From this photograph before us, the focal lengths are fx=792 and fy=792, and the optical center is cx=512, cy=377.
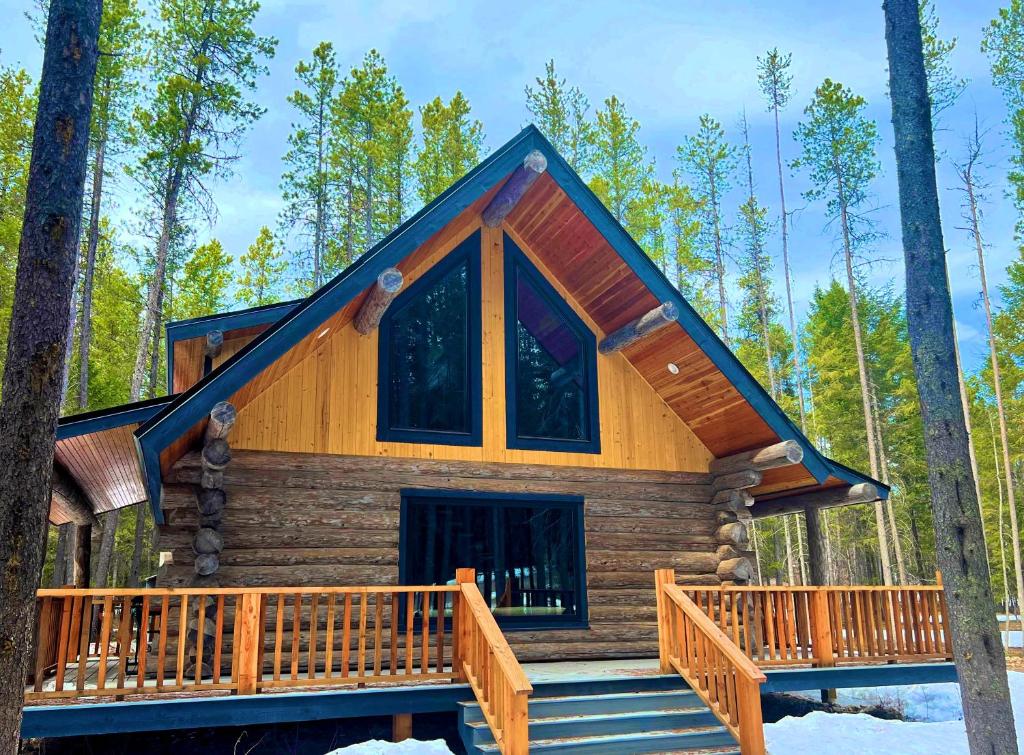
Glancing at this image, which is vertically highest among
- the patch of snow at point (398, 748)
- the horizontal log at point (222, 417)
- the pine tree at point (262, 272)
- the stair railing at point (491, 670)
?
the pine tree at point (262, 272)

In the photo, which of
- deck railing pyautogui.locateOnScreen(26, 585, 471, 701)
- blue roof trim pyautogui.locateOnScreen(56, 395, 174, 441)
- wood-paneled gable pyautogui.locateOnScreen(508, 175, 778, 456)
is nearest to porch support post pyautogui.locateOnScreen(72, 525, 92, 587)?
deck railing pyautogui.locateOnScreen(26, 585, 471, 701)

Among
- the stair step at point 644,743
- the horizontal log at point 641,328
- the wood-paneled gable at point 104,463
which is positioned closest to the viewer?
the stair step at point 644,743

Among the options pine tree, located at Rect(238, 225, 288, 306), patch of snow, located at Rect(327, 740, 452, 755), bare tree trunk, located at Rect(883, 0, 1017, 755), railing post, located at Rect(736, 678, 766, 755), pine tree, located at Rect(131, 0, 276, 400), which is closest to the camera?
bare tree trunk, located at Rect(883, 0, 1017, 755)

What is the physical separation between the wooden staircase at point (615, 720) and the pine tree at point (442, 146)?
2340cm

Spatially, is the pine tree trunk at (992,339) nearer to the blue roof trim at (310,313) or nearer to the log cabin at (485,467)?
the log cabin at (485,467)

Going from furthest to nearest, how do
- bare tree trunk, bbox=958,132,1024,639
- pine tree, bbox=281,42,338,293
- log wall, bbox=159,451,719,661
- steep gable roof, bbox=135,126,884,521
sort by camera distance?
pine tree, bbox=281,42,338,293, bare tree trunk, bbox=958,132,1024,639, log wall, bbox=159,451,719,661, steep gable roof, bbox=135,126,884,521

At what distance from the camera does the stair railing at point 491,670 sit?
622 cm

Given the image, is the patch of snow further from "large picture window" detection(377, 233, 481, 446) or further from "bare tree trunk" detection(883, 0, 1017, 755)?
"bare tree trunk" detection(883, 0, 1017, 755)

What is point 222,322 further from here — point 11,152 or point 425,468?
point 11,152

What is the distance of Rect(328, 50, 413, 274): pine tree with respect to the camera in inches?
1089

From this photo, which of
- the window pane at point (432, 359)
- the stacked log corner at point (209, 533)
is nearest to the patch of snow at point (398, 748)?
the stacked log corner at point (209, 533)

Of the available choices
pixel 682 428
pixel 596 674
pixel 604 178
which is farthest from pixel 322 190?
pixel 596 674

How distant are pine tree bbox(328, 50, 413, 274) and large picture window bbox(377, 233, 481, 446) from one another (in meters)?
18.1

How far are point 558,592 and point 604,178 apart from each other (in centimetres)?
2411
